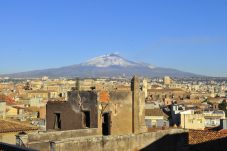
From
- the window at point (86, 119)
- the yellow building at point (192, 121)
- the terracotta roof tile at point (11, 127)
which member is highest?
the window at point (86, 119)

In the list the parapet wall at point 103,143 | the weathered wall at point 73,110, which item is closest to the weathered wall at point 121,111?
the weathered wall at point 73,110

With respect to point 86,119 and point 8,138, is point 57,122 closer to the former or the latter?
point 86,119

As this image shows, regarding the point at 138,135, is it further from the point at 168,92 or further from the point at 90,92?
the point at 168,92

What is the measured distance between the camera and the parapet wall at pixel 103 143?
2011 cm

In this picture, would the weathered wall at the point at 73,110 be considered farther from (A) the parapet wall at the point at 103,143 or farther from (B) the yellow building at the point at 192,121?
(B) the yellow building at the point at 192,121

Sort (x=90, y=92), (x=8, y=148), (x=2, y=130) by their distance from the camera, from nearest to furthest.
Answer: (x=8, y=148) < (x=90, y=92) < (x=2, y=130)

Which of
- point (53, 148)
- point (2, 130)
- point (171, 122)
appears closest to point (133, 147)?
point (53, 148)

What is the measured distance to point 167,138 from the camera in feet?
82.9

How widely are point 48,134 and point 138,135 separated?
4312mm

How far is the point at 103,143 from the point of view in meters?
21.7

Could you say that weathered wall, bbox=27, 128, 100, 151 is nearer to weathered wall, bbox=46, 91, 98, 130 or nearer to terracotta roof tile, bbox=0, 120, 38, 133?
weathered wall, bbox=46, 91, 98, 130

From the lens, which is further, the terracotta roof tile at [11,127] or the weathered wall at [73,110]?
the terracotta roof tile at [11,127]

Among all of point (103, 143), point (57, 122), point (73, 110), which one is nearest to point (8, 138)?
point (57, 122)

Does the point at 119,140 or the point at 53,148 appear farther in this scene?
the point at 119,140
